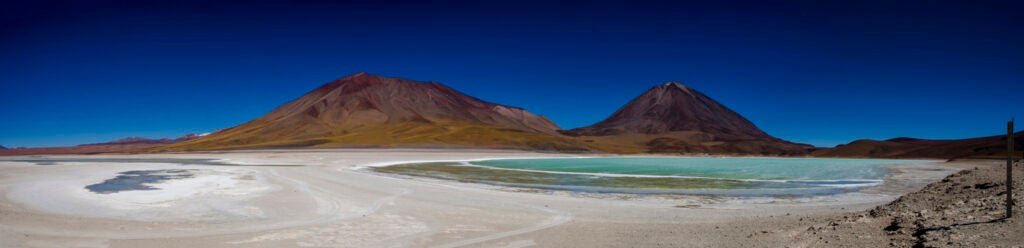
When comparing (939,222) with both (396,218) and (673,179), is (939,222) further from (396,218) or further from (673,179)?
(673,179)

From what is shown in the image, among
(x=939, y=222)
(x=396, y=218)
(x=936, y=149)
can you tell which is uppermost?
(x=936, y=149)

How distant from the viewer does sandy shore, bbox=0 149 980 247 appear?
1089 cm

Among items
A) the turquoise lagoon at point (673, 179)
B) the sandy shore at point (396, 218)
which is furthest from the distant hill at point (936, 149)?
the sandy shore at point (396, 218)

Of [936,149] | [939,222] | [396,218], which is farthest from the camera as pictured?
[936,149]

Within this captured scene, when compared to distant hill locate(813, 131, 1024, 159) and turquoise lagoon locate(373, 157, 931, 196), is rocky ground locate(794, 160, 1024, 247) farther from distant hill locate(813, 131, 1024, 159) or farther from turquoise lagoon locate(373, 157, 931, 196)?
distant hill locate(813, 131, 1024, 159)

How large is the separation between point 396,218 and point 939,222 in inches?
453

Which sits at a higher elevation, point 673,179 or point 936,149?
point 936,149

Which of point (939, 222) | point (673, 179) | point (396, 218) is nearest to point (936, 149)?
point (673, 179)

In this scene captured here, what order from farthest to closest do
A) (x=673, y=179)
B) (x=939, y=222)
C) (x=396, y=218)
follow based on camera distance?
1. (x=673, y=179)
2. (x=396, y=218)
3. (x=939, y=222)

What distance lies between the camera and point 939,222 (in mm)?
9602

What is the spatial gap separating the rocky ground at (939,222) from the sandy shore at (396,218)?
64 centimetres

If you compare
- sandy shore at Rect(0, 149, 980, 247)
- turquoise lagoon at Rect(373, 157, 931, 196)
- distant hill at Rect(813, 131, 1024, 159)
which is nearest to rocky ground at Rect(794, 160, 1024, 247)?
sandy shore at Rect(0, 149, 980, 247)

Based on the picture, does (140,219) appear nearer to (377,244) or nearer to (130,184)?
(377,244)

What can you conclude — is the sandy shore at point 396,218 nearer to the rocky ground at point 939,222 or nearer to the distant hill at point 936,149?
the rocky ground at point 939,222
